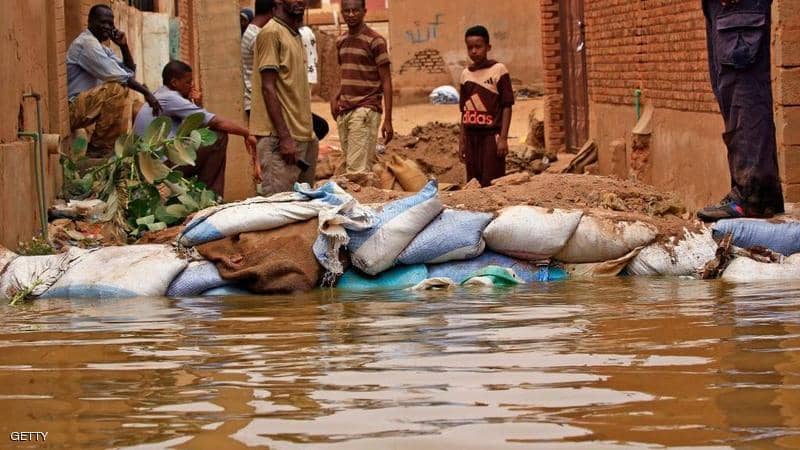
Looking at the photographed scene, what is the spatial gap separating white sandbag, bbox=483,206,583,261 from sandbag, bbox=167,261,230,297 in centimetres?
126

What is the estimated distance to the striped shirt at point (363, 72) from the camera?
11.0 meters

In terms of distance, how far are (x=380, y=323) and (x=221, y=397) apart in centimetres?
155

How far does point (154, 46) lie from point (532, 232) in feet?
37.4

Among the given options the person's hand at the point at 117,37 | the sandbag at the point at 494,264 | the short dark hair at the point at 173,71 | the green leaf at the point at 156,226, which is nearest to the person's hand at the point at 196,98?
the short dark hair at the point at 173,71

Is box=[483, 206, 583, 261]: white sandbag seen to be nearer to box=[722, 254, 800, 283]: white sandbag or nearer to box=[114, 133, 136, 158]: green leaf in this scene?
box=[722, 254, 800, 283]: white sandbag

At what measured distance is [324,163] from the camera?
14.5 m

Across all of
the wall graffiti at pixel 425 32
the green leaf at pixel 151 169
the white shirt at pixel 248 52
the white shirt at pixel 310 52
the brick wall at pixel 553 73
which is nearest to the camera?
the green leaf at pixel 151 169

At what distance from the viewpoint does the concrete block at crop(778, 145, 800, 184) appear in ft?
28.2

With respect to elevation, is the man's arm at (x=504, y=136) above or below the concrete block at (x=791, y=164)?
above

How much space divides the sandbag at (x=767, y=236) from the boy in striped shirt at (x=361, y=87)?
4.29 meters

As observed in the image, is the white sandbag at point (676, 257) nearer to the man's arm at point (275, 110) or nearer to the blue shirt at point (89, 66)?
the man's arm at point (275, 110)

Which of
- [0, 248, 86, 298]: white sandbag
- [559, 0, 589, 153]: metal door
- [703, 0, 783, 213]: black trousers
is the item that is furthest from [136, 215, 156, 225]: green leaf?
[559, 0, 589, 153]: metal door

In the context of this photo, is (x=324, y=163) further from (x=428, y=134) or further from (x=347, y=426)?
(x=347, y=426)

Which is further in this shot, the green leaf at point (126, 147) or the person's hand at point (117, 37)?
the person's hand at point (117, 37)
